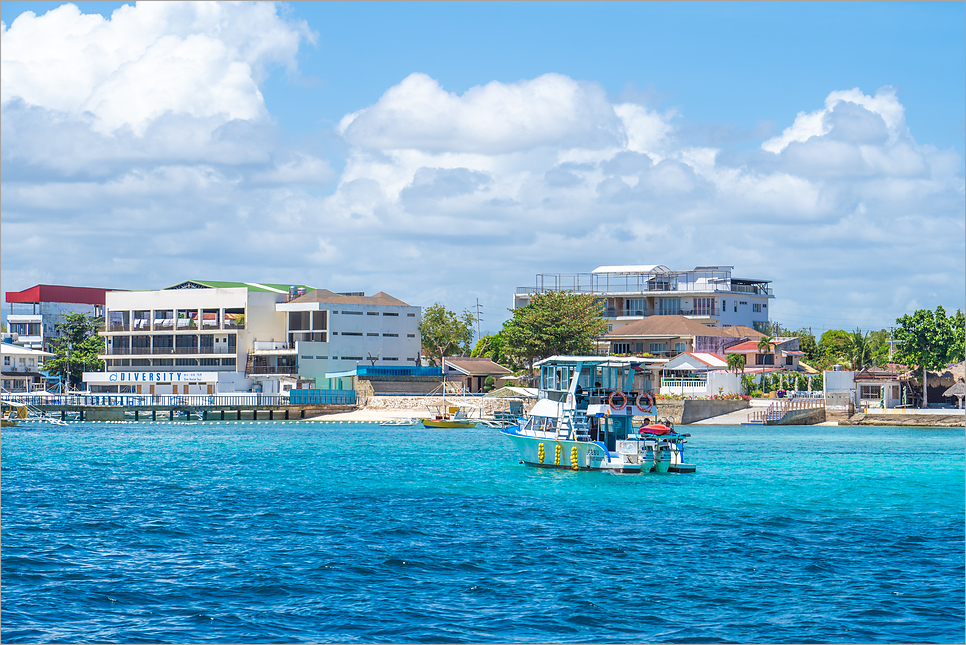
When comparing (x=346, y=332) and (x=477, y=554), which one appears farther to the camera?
(x=346, y=332)

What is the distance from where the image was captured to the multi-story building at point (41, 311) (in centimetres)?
18725

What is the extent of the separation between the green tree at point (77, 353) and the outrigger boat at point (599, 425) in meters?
107

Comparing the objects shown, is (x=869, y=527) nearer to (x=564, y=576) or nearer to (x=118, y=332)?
(x=564, y=576)

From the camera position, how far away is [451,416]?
371 feet

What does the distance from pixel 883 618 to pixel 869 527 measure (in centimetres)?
1389

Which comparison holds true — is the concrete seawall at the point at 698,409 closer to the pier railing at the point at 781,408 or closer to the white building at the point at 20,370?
the pier railing at the point at 781,408

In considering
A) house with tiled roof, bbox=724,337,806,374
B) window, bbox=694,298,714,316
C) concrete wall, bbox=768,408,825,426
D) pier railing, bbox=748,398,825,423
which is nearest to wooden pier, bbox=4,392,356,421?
Answer: house with tiled roof, bbox=724,337,806,374

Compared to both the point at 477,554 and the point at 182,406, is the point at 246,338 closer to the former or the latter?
the point at 182,406

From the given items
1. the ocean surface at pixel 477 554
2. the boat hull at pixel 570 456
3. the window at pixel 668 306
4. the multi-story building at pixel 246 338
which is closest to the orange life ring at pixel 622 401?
the boat hull at pixel 570 456

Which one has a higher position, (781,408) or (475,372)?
(475,372)

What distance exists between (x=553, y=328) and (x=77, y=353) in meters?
71.4

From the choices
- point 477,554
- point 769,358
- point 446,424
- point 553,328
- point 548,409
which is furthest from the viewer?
point 553,328

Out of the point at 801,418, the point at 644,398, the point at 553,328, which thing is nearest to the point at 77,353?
the point at 553,328

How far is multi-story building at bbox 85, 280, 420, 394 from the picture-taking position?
5340 inches
